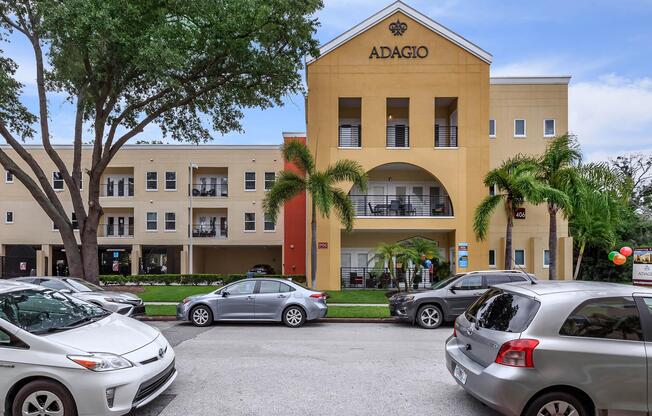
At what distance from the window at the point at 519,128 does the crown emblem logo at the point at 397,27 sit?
26.2ft

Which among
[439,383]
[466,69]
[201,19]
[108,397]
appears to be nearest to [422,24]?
[466,69]

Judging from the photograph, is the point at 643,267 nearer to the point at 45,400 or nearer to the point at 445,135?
the point at 445,135

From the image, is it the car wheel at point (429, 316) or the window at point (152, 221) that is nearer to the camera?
the car wheel at point (429, 316)

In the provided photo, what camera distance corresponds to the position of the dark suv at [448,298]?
11992 millimetres

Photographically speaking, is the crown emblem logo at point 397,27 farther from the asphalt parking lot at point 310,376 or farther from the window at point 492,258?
the asphalt parking lot at point 310,376

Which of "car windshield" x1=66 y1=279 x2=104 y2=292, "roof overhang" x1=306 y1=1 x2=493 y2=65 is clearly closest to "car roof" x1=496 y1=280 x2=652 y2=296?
"car windshield" x1=66 y1=279 x2=104 y2=292

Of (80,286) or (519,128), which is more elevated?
(519,128)

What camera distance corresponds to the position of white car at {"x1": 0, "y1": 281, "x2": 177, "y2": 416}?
14.9 feet

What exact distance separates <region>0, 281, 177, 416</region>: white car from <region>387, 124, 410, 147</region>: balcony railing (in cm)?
1994

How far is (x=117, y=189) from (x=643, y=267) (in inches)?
1275

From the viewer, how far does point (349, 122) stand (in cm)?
2472

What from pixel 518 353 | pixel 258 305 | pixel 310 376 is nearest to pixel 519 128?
pixel 258 305

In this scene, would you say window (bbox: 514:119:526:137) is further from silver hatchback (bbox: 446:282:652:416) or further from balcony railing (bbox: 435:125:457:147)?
silver hatchback (bbox: 446:282:652:416)

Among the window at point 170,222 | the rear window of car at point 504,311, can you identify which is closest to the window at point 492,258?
the rear window of car at point 504,311
